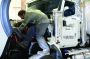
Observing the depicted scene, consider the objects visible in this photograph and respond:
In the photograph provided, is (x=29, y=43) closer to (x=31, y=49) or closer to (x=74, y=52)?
(x=31, y=49)

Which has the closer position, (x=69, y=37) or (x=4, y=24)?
(x=4, y=24)

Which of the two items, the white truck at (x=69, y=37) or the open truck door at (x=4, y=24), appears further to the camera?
the white truck at (x=69, y=37)

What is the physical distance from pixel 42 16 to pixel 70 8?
654 mm

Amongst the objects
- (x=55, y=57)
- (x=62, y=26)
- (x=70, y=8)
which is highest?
(x=70, y=8)

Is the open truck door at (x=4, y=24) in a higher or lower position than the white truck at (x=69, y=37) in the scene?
higher

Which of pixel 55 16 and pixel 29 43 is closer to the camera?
pixel 55 16

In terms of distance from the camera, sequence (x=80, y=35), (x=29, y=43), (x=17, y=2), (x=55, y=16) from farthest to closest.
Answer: (x=17, y=2) → (x=29, y=43) → (x=80, y=35) → (x=55, y=16)

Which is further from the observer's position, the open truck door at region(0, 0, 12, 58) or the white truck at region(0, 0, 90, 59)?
the white truck at region(0, 0, 90, 59)

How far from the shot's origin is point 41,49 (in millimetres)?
4426

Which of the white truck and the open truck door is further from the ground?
the open truck door

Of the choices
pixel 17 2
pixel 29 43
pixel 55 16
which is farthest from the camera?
pixel 17 2

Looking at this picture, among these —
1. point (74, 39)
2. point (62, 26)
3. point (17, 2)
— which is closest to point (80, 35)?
point (74, 39)

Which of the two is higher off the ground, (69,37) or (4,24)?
(4,24)

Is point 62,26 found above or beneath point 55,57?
above
